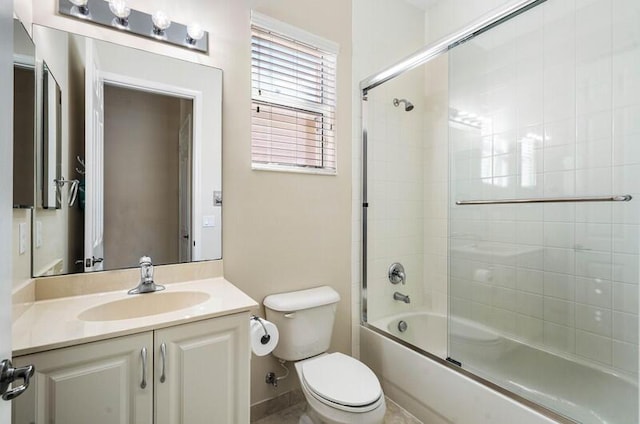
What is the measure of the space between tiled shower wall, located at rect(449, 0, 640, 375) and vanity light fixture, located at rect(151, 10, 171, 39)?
1590 mm

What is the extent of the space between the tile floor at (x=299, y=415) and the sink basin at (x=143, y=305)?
2.93ft

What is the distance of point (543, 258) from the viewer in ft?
6.03

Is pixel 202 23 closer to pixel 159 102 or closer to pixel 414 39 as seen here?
pixel 159 102

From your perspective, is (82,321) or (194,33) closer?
(82,321)

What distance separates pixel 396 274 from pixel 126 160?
1816 mm

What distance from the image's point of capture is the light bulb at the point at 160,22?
4.74ft

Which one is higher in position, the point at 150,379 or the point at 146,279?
the point at 146,279

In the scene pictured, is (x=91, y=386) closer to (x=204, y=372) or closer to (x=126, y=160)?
(x=204, y=372)

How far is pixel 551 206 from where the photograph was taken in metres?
1.78

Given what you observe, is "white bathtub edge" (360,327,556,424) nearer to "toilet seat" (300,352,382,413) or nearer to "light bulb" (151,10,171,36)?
"toilet seat" (300,352,382,413)

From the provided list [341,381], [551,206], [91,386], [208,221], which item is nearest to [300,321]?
[341,381]

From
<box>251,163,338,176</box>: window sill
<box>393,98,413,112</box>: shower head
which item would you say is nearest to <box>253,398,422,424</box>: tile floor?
<box>251,163,338,176</box>: window sill

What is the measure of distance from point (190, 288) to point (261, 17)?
1.49m

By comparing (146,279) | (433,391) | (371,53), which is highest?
(371,53)
